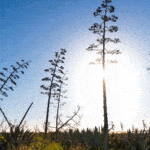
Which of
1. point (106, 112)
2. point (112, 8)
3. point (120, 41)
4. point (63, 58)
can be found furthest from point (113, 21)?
point (106, 112)

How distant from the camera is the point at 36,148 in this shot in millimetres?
4125

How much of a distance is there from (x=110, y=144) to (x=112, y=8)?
54.3 ft

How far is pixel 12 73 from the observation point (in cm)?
527

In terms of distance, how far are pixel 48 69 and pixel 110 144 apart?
1852 cm

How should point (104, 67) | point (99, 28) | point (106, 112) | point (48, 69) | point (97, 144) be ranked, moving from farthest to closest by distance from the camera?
point (48, 69)
point (99, 28)
point (104, 67)
point (106, 112)
point (97, 144)

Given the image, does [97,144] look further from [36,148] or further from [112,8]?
[112,8]

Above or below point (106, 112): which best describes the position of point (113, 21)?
above

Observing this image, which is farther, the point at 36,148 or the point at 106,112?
the point at 106,112

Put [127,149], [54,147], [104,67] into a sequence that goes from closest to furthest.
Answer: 1. [54,147]
2. [127,149]
3. [104,67]

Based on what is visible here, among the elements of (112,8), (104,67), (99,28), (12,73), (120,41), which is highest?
(112,8)

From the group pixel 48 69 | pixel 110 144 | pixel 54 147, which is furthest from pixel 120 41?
pixel 54 147

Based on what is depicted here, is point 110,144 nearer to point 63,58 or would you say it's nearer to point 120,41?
point 120,41

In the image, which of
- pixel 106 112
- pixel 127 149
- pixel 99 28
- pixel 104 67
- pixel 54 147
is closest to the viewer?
pixel 54 147

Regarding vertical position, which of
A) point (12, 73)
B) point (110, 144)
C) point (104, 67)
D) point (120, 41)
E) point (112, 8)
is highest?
point (112, 8)
